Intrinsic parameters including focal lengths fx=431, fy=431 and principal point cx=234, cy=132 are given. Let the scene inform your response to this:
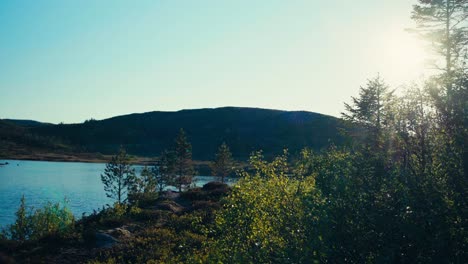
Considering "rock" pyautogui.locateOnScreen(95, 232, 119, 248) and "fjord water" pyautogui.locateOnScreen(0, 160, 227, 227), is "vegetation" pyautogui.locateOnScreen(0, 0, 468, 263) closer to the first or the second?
"rock" pyautogui.locateOnScreen(95, 232, 119, 248)

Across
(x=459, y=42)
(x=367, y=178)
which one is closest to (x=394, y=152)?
(x=367, y=178)

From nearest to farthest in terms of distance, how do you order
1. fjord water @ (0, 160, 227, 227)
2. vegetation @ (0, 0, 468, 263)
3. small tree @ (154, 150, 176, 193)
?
vegetation @ (0, 0, 468, 263) < fjord water @ (0, 160, 227, 227) < small tree @ (154, 150, 176, 193)

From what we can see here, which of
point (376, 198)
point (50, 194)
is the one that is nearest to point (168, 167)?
point (50, 194)

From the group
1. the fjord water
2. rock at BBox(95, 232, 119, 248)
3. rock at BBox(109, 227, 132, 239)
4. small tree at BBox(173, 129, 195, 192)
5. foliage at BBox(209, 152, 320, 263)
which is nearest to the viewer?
foliage at BBox(209, 152, 320, 263)

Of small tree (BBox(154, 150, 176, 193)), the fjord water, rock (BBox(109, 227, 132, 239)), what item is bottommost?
the fjord water

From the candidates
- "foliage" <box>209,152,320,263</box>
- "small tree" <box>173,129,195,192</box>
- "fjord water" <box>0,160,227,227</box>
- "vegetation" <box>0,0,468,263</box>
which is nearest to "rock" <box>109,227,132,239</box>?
"vegetation" <box>0,0,468,263</box>

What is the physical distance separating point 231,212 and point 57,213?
85.4 feet

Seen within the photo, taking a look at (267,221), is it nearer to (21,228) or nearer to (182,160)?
(21,228)

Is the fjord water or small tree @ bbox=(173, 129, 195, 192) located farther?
small tree @ bbox=(173, 129, 195, 192)

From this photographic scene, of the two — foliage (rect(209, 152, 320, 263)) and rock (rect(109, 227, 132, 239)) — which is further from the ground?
foliage (rect(209, 152, 320, 263))

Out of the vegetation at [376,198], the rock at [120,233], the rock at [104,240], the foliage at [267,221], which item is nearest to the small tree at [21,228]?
the rock at [104,240]

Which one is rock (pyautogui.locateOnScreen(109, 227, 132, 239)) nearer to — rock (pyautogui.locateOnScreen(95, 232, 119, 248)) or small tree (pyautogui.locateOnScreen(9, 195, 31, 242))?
rock (pyautogui.locateOnScreen(95, 232, 119, 248))

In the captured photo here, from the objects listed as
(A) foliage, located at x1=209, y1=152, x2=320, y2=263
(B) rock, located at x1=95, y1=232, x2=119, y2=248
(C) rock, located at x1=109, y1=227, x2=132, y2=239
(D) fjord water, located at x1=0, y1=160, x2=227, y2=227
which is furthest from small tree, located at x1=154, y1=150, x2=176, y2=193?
(A) foliage, located at x1=209, y1=152, x2=320, y2=263

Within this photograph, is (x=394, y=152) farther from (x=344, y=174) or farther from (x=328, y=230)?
(x=328, y=230)
